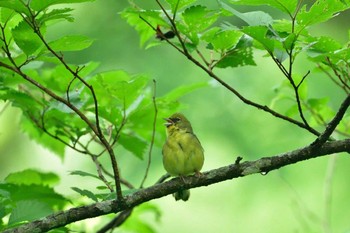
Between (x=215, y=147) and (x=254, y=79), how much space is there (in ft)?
1.93

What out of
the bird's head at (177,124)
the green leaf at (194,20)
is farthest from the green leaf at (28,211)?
the bird's head at (177,124)

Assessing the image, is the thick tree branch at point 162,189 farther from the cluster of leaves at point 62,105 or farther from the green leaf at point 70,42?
the green leaf at point 70,42

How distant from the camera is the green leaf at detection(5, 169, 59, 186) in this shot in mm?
2842

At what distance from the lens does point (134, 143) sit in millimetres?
2789

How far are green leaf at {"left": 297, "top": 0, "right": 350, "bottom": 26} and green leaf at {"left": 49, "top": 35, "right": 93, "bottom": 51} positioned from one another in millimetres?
647

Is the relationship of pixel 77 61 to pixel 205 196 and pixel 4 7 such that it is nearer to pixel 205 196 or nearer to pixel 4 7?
pixel 205 196

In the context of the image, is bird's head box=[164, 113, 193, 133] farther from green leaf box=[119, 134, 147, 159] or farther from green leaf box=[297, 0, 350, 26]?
green leaf box=[297, 0, 350, 26]

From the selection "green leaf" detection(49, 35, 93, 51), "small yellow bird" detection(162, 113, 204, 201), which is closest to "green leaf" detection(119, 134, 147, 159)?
"small yellow bird" detection(162, 113, 204, 201)

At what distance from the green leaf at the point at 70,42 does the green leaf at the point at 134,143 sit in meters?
0.77

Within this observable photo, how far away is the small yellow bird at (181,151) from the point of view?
299 cm

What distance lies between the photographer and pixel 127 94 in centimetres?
252

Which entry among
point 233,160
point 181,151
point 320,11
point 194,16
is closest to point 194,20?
point 194,16

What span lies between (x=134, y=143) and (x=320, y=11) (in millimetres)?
1170

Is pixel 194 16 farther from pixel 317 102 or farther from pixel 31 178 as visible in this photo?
pixel 31 178
